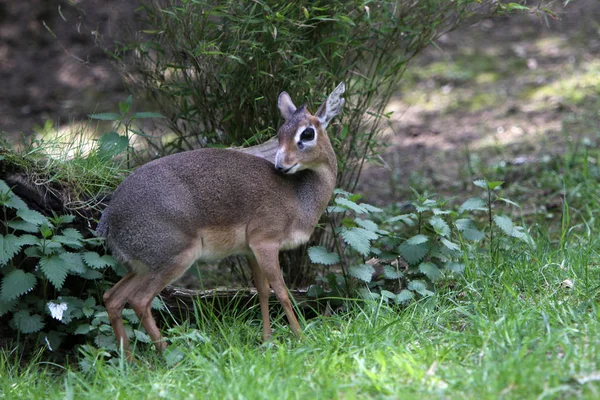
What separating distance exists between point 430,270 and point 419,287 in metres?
0.15

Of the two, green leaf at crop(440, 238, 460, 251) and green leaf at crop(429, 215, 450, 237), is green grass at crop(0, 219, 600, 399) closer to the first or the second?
green leaf at crop(440, 238, 460, 251)

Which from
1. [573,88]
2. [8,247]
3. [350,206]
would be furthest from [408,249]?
[573,88]

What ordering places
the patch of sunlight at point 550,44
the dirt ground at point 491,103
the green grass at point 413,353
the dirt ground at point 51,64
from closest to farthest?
the green grass at point 413,353 < the dirt ground at point 491,103 < the dirt ground at point 51,64 < the patch of sunlight at point 550,44

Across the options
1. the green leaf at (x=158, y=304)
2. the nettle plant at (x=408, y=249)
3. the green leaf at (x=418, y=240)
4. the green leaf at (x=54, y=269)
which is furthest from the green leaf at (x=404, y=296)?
the green leaf at (x=54, y=269)

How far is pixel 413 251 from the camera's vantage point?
503 centimetres

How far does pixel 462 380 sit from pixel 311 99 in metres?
2.50

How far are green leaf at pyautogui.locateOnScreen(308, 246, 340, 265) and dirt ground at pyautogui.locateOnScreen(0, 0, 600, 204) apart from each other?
2469 mm

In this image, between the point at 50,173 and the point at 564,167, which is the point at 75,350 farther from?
the point at 564,167

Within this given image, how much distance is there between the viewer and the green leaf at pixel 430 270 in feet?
16.1

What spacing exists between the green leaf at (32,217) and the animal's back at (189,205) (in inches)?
15.1

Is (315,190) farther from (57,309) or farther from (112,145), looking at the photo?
(57,309)

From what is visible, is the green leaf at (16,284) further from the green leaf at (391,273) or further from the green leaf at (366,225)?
the green leaf at (391,273)

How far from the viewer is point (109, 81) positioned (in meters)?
10.3

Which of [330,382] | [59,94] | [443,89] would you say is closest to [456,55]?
[443,89]
